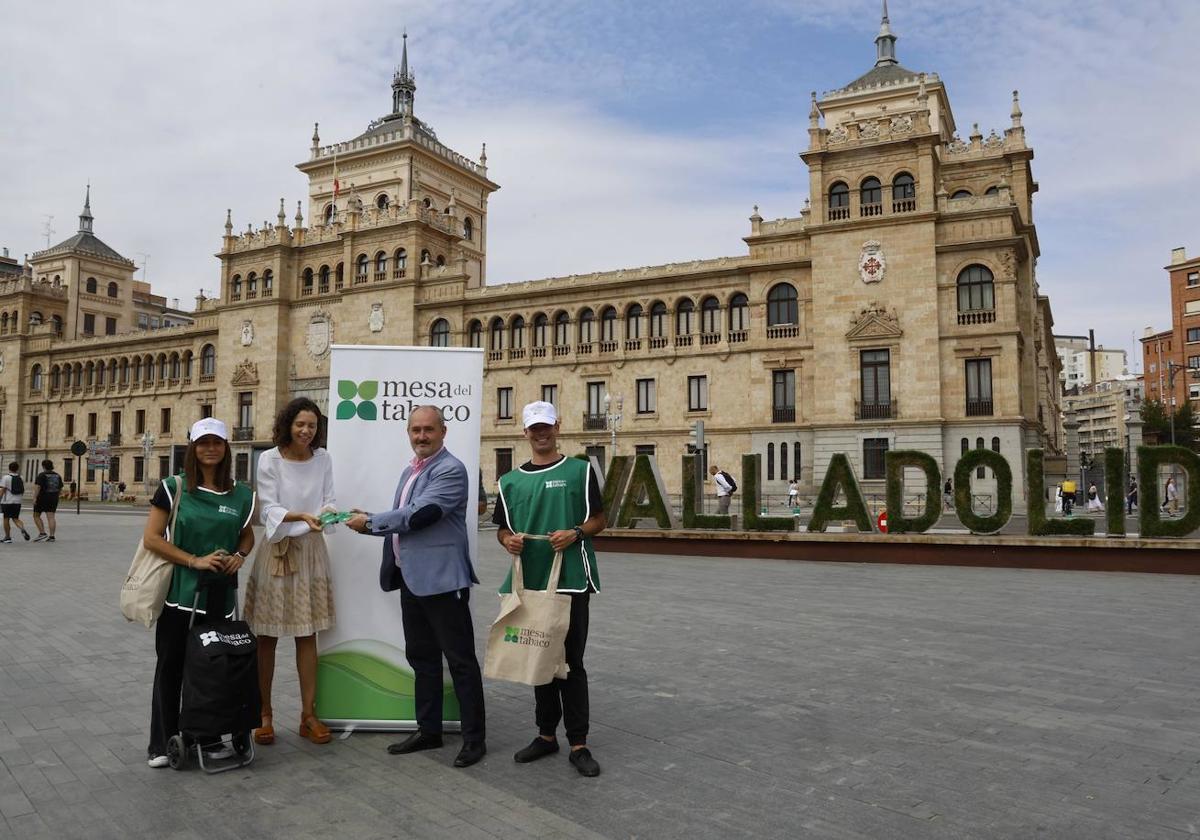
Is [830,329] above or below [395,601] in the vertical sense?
above

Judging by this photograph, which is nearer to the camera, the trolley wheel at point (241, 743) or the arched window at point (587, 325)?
the trolley wheel at point (241, 743)

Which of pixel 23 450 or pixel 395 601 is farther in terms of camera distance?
pixel 23 450

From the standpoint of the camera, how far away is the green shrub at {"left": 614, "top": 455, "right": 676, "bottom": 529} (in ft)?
58.9

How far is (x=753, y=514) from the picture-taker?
1719 cm

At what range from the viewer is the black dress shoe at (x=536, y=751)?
4.71 m

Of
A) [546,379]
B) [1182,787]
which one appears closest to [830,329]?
[546,379]

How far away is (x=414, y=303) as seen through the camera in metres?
43.5

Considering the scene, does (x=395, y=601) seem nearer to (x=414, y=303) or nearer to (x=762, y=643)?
(x=762, y=643)

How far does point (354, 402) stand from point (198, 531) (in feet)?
4.07

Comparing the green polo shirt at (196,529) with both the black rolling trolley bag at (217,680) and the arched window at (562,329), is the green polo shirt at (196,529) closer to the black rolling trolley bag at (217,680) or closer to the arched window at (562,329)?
the black rolling trolley bag at (217,680)

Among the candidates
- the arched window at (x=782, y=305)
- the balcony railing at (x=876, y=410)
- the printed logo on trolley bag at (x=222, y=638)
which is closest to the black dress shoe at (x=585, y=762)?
the printed logo on trolley bag at (x=222, y=638)

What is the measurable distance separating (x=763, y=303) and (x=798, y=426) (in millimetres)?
5489

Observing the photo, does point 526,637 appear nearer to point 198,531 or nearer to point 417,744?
point 417,744

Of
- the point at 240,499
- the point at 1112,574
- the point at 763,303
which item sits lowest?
the point at 1112,574
